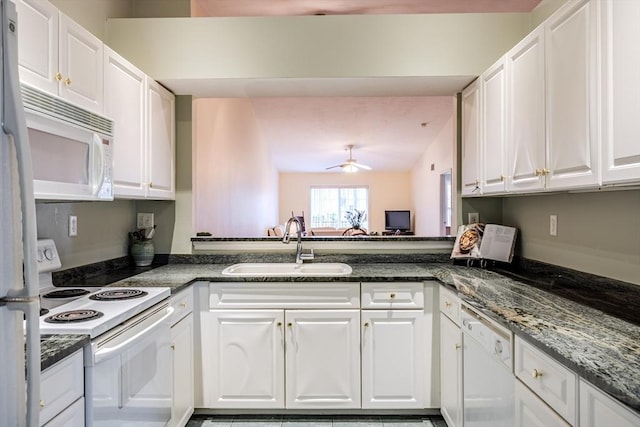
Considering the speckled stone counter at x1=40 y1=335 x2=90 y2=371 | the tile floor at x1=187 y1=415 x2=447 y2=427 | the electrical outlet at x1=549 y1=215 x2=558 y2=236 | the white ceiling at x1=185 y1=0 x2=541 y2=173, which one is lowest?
the tile floor at x1=187 y1=415 x2=447 y2=427

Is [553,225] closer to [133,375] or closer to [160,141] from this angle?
[133,375]

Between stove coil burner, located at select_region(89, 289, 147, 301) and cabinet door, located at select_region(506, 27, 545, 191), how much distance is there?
1838 millimetres

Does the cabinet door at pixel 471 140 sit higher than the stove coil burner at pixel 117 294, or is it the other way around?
the cabinet door at pixel 471 140

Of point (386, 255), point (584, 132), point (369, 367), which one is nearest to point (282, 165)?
point (386, 255)

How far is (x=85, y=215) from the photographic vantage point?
6.93ft

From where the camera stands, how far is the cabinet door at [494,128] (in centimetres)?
200

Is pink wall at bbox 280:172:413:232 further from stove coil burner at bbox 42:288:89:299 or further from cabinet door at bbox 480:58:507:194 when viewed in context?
stove coil burner at bbox 42:288:89:299

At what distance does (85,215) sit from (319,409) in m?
1.74

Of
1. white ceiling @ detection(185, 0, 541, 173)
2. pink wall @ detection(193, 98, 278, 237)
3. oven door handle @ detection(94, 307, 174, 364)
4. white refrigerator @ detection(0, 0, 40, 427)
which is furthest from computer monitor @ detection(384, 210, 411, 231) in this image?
white refrigerator @ detection(0, 0, 40, 427)

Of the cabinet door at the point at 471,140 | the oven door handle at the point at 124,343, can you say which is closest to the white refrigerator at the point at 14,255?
the oven door handle at the point at 124,343

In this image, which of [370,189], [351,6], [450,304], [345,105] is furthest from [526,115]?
[370,189]

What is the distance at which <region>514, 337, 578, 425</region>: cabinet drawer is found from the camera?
39.1 inches

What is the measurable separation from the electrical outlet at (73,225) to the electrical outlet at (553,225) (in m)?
2.58

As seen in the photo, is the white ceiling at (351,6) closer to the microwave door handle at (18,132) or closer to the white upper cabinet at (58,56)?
the white upper cabinet at (58,56)
